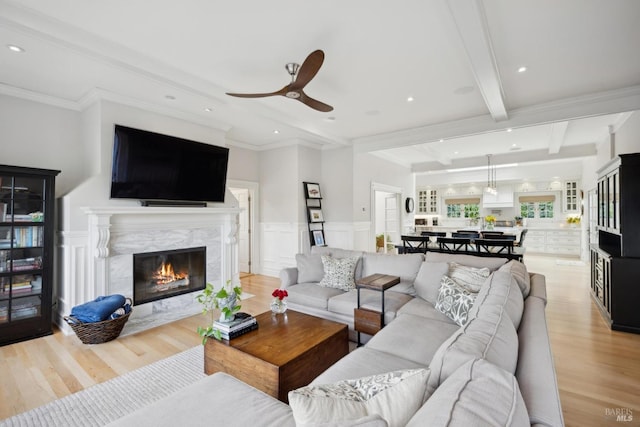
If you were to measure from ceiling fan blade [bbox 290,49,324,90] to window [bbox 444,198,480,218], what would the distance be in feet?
32.5

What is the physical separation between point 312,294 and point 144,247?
7.51 feet

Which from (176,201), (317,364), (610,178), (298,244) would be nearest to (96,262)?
(176,201)

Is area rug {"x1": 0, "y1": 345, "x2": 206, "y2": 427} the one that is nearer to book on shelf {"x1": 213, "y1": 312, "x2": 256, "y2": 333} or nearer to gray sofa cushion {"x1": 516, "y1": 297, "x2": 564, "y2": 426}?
book on shelf {"x1": 213, "y1": 312, "x2": 256, "y2": 333}

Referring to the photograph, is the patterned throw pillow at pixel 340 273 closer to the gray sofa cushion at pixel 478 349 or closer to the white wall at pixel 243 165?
the gray sofa cushion at pixel 478 349

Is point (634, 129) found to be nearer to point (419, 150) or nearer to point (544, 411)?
point (419, 150)

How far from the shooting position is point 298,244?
6148mm

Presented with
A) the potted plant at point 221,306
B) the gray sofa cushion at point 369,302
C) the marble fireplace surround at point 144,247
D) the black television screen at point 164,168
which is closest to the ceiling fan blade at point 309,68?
the potted plant at point 221,306

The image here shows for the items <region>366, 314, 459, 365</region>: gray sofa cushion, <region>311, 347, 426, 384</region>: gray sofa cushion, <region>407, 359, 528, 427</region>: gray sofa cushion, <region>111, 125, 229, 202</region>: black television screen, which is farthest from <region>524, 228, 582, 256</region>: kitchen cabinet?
<region>407, 359, 528, 427</region>: gray sofa cushion

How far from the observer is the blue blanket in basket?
3.16 metres

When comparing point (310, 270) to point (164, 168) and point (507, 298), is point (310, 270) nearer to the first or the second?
point (164, 168)

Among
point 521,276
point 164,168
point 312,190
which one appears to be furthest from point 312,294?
point 312,190

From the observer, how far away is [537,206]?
400 inches

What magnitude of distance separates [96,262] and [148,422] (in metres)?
2.95

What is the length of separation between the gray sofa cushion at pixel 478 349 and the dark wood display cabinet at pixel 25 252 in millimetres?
4138
